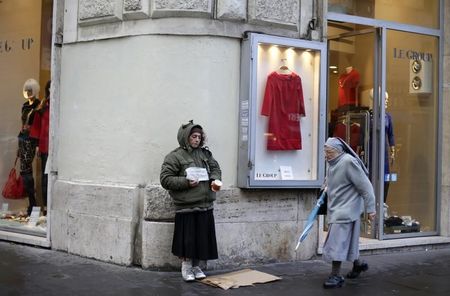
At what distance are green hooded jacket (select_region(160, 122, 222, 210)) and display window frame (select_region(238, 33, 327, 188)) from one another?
82 centimetres

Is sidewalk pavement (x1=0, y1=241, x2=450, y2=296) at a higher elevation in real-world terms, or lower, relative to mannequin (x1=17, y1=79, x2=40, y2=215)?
lower

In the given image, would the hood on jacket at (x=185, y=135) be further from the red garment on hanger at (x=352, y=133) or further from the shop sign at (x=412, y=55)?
the shop sign at (x=412, y=55)

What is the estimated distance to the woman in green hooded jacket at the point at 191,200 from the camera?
21.6 ft

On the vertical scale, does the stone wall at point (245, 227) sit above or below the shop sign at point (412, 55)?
below

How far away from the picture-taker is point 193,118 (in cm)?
727

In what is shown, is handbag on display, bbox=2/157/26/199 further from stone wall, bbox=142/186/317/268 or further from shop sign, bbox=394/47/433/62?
shop sign, bbox=394/47/433/62

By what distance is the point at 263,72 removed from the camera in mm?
7695

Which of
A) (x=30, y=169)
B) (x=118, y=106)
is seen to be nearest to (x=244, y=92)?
(x=118, y=106)

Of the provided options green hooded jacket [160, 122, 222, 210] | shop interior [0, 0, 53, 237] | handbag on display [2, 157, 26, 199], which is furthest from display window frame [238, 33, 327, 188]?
handbag on display [2, 157, 26, 199]

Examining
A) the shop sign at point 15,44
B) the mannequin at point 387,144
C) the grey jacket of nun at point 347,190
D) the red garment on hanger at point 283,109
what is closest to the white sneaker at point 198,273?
the grey jacket of nun at point 347,190

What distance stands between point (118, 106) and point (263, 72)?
1832mm

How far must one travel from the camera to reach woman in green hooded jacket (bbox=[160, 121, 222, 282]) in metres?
6.59

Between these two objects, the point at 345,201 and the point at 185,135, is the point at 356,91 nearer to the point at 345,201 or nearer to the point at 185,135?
the point at 345,201

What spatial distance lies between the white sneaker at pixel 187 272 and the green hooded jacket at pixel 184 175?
61cm
